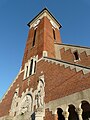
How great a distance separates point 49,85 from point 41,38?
26.8 ft

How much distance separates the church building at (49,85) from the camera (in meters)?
10.4

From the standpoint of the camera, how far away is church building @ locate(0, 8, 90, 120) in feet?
34.1

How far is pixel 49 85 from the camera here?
12812 millimetres

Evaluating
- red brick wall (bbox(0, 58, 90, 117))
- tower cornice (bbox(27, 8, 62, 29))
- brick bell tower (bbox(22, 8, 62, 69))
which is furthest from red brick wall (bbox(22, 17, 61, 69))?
tower cornice (bbox(27, 8, 62, 29))

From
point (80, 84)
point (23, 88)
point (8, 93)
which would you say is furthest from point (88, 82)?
point (8, 93)

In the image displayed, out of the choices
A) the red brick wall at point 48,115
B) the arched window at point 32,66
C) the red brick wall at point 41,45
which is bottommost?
the red brick wall at point 48,115

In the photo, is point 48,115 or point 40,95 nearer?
point 48,115

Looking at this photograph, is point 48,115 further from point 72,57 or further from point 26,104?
point 72,57

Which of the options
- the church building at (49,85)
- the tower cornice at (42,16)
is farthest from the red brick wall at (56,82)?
the tower cornice at (42,16)

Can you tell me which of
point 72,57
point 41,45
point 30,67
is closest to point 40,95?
point 30,67

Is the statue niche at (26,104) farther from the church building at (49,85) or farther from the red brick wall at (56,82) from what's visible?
the red brick wall at (56,82)

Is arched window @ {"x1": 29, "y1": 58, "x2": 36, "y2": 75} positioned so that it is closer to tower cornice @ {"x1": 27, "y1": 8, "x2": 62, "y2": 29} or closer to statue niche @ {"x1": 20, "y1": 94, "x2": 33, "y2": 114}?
statue niche @ {"x1": 20, "y1": 94, "x2": 33, "y2": 114}

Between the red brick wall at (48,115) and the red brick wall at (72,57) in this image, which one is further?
the red brick wall at (72,57)

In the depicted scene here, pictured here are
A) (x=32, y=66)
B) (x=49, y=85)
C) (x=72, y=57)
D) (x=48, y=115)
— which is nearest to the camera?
(x=48, y=115)
